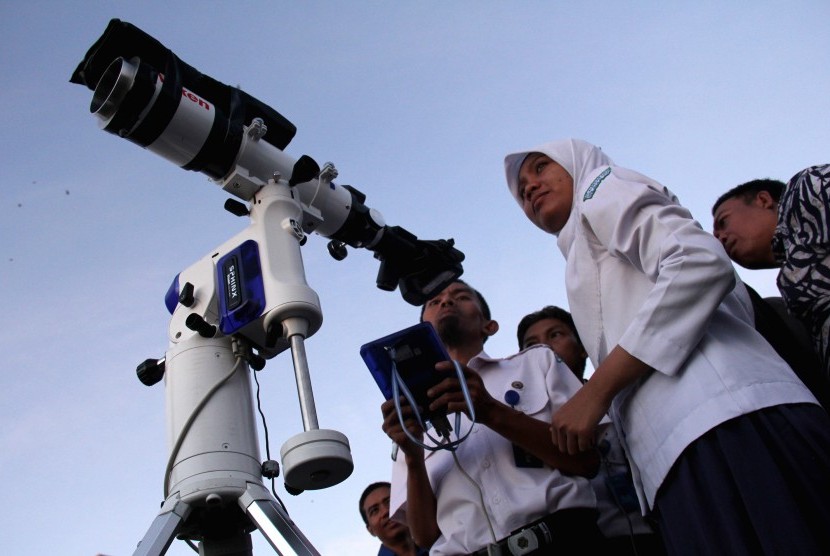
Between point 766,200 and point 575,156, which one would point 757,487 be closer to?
point 575,156

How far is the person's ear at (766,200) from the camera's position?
3.11 m

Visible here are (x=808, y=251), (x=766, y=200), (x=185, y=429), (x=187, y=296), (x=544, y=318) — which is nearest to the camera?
(x=808, y=251)

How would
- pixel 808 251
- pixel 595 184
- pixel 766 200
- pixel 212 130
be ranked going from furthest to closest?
pixel 766 200, pixel 212 130, pixel 595 184, pixel 808 251

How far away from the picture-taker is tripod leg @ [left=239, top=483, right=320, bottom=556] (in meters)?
1.66

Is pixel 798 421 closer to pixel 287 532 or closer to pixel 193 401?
pixel 287 532

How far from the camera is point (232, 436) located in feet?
6.90

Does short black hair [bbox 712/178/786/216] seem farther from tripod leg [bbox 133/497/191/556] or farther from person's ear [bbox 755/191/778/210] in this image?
tripod leg [bbox 133/497/191/556]

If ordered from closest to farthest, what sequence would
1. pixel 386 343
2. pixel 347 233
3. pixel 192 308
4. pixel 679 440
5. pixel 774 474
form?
pixel 774 474 → pixel 679 440 → pixel 386 343 → pixel 192 308 → pixel 347 233

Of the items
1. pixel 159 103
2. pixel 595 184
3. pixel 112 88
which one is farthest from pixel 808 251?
pixel 112 88

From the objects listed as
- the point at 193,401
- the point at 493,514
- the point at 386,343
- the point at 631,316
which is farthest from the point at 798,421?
the point at 193,401

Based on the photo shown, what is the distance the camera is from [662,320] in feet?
6.13

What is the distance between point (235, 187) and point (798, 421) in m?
2.01

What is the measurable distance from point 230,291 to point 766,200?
2.29 m

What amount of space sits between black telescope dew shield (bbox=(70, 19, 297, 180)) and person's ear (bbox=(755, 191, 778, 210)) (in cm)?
220
